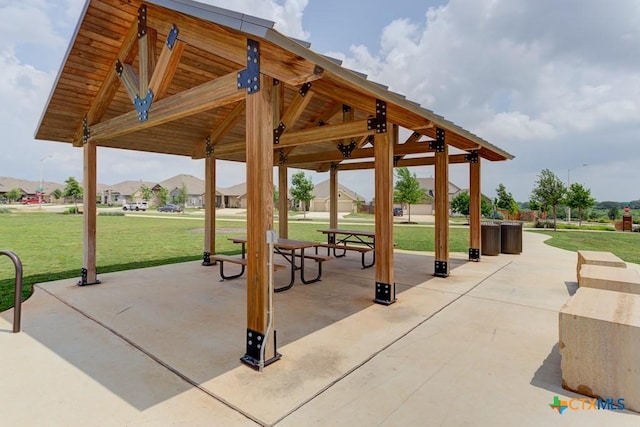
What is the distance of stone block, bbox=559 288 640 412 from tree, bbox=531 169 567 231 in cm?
2392

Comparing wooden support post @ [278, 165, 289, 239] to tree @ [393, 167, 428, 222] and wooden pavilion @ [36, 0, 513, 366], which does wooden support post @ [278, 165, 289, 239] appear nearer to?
wooden pavilion @ [36, 0, 513, 366]

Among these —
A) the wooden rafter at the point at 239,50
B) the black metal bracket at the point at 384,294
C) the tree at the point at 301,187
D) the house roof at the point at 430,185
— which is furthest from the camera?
the house roof at the point at 430,185

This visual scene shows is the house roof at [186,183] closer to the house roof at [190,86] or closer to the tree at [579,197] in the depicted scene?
the tree at [579,197]

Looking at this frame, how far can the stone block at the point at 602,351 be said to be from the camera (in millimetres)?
2264

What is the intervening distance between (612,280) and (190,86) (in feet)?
21.6

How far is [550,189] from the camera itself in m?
22.4

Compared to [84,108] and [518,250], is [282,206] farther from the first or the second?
[518,250]

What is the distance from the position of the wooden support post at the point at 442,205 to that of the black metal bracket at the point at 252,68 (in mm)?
4548

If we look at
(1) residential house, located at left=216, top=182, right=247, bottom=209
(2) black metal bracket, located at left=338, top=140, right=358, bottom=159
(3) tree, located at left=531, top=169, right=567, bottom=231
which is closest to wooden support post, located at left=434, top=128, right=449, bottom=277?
(2) black metal bracket, located at left=338, top=140, right=358, bottom=159

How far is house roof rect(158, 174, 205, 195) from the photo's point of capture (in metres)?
74.3

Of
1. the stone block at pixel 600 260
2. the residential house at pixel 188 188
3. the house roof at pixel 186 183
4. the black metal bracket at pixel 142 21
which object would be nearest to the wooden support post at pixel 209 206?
the black metal bracket at pixel 142 21

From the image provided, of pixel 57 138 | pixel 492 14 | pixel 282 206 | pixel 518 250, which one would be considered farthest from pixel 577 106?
pixel 57 138

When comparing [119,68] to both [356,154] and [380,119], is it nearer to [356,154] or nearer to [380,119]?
[380,119]

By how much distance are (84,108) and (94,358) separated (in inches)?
188
